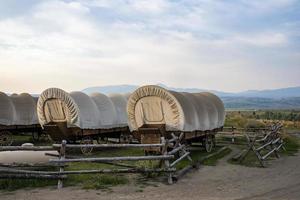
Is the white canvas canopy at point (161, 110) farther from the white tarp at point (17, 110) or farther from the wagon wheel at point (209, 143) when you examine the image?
the white tarp at point (17, 110)

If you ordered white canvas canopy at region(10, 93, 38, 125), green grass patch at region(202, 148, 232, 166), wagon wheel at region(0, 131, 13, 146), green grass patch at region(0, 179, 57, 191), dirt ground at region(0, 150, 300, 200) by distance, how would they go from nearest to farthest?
dirt ground at region(0, 150, 300, 200) < green grass patch at region(0, 179, 57, 191) < green grass patch at region(202, 148, 232, 166) < wagon wheel at region(0, 131, 13, 146) < white canvas canopy at region(10, 93, 38, 125)

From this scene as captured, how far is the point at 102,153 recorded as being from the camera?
18.9 metres

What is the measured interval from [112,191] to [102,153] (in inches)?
331

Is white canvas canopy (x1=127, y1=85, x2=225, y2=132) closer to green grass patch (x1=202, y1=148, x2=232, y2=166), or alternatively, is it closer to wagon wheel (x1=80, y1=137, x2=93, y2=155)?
green grass patch (x1=202, y1=148, x2=232, y2=166)

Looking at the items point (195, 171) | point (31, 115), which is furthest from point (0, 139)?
point (195, 171)

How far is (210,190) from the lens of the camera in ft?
35.8

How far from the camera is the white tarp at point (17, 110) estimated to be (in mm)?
22234

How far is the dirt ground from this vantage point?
32.9ft

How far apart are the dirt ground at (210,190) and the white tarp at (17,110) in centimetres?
1273

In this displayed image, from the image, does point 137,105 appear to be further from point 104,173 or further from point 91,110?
point 104,173

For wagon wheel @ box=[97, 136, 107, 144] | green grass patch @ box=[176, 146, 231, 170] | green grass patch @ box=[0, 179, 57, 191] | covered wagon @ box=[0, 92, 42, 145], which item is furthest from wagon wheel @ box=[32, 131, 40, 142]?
green grass patch @ box=[0, 179, 57, 191]

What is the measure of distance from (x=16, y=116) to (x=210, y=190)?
15463mm

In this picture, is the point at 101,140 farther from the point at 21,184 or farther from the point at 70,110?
the point at 21,184

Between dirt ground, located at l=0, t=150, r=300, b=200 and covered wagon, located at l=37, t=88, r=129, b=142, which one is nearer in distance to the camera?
dirt ground, located at l=0, t=150, r=300, b=200
